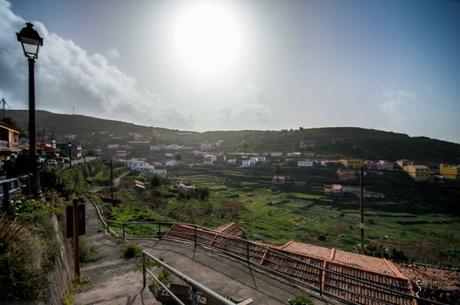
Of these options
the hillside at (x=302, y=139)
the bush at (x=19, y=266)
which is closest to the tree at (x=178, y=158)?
the hillside at (x=302, y=139)

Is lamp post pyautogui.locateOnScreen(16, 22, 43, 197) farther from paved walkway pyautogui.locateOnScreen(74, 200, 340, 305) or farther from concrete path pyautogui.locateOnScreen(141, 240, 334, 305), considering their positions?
concrete path pyautogui.locateOnScreen(141, 240, 334, 305)

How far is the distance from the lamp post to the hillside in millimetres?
83675

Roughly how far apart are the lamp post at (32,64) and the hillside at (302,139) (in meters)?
83.7

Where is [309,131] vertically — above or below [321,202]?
above

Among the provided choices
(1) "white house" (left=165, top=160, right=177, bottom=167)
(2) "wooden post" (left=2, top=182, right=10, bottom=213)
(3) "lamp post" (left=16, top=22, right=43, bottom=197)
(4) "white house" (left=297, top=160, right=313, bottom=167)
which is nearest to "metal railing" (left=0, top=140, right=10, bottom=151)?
(3) "lamp post" (left=16, top=22, right=43, bottom=197)

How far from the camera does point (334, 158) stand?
90188mm

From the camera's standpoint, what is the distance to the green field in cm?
2731

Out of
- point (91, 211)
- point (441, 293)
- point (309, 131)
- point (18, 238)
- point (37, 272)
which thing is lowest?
point (441, 293)

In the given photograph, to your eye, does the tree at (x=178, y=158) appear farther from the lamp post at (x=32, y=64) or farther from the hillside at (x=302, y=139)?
the lamp post at (x=32, y=64)

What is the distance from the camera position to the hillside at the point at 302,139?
307 feet

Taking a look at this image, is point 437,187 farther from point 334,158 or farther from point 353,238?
point 353,238

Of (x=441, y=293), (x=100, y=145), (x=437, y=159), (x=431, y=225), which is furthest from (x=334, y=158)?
(x=100, y=145)

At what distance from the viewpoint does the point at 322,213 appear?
43312 millimetres

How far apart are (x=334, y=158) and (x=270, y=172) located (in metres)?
26.3
